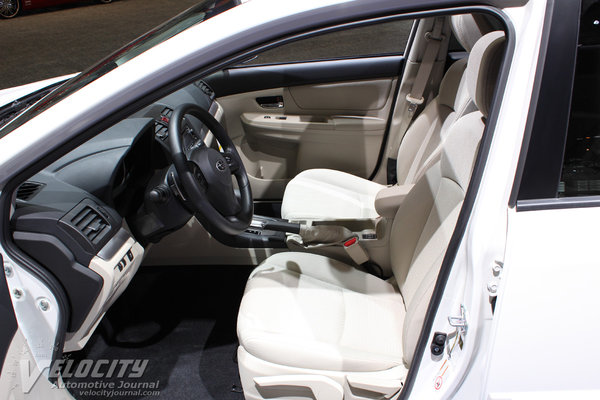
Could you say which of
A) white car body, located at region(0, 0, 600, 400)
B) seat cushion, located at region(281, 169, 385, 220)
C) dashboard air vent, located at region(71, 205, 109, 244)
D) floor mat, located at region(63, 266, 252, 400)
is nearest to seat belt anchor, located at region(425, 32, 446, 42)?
seat cushion, located at region(281, 169, 385, 220)

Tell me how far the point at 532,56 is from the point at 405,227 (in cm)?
70

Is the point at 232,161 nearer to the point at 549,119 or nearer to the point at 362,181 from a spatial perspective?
the point at 362,181

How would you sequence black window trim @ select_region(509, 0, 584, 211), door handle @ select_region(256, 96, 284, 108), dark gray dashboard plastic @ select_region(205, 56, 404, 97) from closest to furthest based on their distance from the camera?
black window trim @ select_region(509, 0, 584, 211) < dark gray dashboard plastic @ select_region(205, 56, 404, 97) < door handle @ select_region(256, 96, 284, 108)

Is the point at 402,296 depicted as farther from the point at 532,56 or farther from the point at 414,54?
the point at 414,54

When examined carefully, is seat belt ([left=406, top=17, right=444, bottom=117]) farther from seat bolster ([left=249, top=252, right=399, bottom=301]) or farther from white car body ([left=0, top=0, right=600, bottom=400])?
white car body ([left=0, top=0, right=600, bottom=400])

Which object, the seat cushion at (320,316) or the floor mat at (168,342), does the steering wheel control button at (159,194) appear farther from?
the floor mat at (168,342)

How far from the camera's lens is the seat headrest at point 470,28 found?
1353 mm

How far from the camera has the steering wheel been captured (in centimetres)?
131

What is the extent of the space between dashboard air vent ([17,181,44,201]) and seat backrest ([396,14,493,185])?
1142 millimetres

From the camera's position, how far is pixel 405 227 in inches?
57.3

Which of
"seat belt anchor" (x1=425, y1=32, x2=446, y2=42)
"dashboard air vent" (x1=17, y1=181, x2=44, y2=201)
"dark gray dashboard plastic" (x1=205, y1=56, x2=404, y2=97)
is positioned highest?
"seat belt anchor" (x1=425, y1=32, x2=446, y2=42)

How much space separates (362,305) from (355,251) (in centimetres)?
26

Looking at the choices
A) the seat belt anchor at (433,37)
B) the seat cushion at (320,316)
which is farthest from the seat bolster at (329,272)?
the seat belt anchor at (433,37)

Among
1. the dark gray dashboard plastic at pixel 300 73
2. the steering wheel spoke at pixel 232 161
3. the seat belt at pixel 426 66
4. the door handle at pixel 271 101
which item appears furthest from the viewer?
the door handle at pixel 271 101
